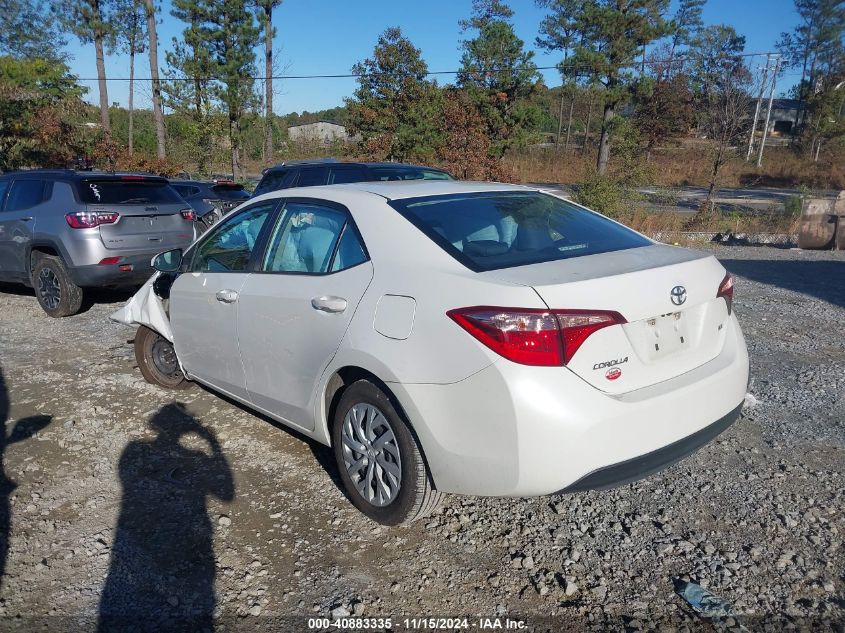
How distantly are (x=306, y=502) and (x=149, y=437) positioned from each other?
4.88 feet

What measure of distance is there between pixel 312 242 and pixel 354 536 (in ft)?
5.17

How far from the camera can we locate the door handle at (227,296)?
3.88m

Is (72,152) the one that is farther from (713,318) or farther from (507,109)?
(713,318)

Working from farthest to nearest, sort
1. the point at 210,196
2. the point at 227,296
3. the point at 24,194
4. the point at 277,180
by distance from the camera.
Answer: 1. the point at 210,196
2. the point at 277,180
3. the point at 24,194
4. the point at 227,296

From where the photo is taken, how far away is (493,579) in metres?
2.85

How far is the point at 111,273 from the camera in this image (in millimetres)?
7406

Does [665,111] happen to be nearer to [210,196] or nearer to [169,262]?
[210,196]

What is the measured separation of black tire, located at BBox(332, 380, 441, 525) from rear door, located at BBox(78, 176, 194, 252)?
5.42 metres

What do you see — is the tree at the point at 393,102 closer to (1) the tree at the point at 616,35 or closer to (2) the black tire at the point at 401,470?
(1) the tree at the point at 616,35

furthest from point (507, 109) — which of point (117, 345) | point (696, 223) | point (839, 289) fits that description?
point (117, 345)

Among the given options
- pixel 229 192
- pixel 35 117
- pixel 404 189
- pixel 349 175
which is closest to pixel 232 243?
pixel 404 189

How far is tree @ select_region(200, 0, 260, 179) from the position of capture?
26953 mm

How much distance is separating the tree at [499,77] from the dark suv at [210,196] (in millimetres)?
14992

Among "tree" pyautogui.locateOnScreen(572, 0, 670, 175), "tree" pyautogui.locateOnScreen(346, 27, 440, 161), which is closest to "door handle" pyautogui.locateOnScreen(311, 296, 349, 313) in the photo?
"tree" pyautogui.locateOnScreen(346, 27, 440, 161)
